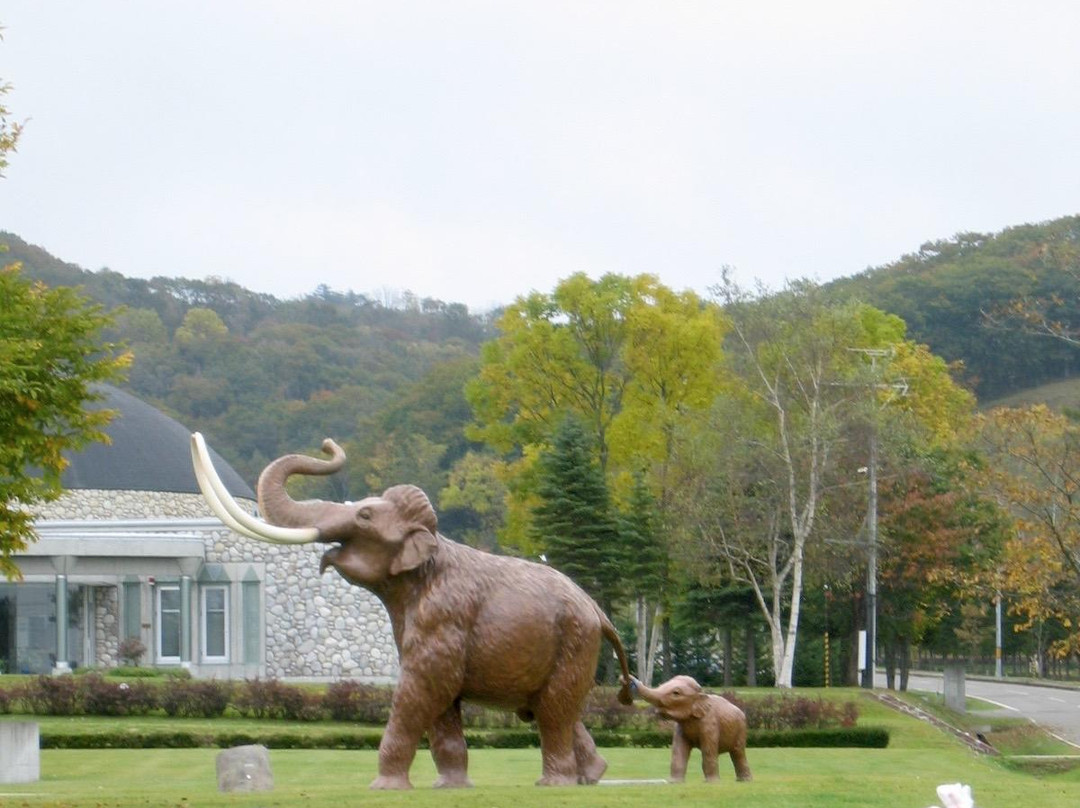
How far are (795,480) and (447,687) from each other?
28.8m

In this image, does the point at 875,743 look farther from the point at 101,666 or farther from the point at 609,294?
the point at 609,294

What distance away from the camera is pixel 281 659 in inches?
1554

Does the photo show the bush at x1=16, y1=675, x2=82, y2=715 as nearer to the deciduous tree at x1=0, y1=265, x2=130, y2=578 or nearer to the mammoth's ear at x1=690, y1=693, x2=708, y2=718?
the deciduous tree at x1=0, y1=265, x2=130, y2=578

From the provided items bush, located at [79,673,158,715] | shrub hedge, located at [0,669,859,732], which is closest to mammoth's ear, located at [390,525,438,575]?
shrub hedge, located at [0,669,859,732]

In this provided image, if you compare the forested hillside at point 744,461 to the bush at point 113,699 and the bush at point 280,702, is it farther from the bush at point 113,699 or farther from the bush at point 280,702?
the bush at point 113,699

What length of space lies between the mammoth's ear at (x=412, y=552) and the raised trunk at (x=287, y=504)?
53cm

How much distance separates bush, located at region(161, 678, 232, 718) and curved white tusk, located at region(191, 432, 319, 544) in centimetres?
1810

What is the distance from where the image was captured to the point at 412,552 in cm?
1238

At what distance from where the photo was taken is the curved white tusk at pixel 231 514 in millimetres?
12094

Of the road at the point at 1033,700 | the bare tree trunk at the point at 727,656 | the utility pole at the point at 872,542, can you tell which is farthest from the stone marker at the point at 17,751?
the bare tree trunk at the point at 727,656

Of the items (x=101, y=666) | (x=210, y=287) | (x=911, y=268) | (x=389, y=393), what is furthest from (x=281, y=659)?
(x=210, y=287)

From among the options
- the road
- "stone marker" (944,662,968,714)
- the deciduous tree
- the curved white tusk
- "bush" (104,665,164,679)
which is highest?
the deciduous tree

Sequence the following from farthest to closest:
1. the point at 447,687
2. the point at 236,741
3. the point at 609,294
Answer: the point at 609,294 → the point at 236,741 → the point at 447,687

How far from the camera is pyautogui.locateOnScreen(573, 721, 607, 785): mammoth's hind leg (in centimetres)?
1330
